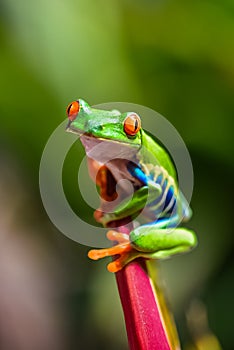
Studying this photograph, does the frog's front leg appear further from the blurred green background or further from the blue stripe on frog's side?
the blurred green background

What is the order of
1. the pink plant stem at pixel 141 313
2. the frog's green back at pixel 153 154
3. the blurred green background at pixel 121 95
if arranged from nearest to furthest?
the pink plant stem at pixel 141 313 < the frog's green back at pixel 153 154 < the blurred green background at pixel 121 95

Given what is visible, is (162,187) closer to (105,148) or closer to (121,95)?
(105,148)

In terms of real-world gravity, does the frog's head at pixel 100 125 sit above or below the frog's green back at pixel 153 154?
above

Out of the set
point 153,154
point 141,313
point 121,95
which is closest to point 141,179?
point 153,154

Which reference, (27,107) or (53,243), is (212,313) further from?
(27,107)

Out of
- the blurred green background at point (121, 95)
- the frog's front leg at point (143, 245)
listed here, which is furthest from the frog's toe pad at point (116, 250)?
the blurred green background at point (121, 95)

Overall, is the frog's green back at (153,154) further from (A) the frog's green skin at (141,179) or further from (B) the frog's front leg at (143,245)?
(B) the frog's front leg at (143,245)

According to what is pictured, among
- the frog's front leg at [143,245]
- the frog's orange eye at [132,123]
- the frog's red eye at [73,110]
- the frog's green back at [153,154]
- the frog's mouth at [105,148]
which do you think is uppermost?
the frog's red eye at [73,110]

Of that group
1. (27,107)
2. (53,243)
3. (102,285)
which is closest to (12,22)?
(27,107)
